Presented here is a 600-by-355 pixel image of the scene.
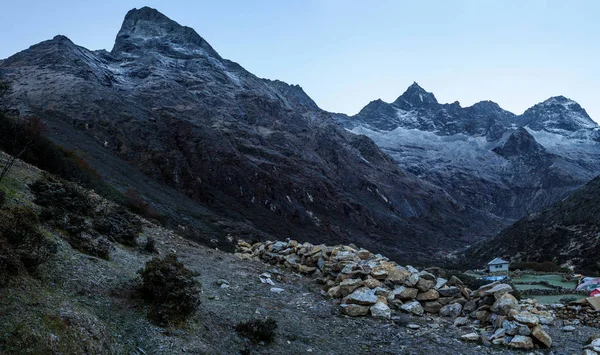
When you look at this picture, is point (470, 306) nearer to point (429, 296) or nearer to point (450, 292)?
point (450, 292)

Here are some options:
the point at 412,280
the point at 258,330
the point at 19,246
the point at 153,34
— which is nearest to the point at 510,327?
the point at 412,280

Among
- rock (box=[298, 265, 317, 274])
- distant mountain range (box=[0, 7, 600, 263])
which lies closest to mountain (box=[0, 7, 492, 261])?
distant mountain range (box=[0, 7, 600, 263])

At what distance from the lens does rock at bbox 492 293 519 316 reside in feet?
38.0

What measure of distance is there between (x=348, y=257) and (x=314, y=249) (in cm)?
226

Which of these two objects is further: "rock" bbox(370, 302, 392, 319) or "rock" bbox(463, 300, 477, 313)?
"rock" bbox(463, 300, 477, 313)

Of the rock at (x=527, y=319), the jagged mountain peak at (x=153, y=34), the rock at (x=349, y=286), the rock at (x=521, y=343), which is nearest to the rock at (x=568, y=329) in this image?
the rock at (x=527, y=319)

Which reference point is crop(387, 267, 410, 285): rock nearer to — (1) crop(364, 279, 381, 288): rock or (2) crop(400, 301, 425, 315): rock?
(1) crop(364, 279, 381, 288): rock

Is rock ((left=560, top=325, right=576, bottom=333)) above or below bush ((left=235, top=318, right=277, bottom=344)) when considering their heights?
above

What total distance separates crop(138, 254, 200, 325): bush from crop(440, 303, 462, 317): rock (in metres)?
8.70

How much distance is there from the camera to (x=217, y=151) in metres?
78.6

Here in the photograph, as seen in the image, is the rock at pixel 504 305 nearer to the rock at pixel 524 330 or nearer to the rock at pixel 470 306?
the rock at pixel 524 330

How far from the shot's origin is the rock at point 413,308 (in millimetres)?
13141

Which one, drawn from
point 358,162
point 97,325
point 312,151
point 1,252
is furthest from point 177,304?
point 358,162

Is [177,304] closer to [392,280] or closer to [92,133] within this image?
[392,280]
